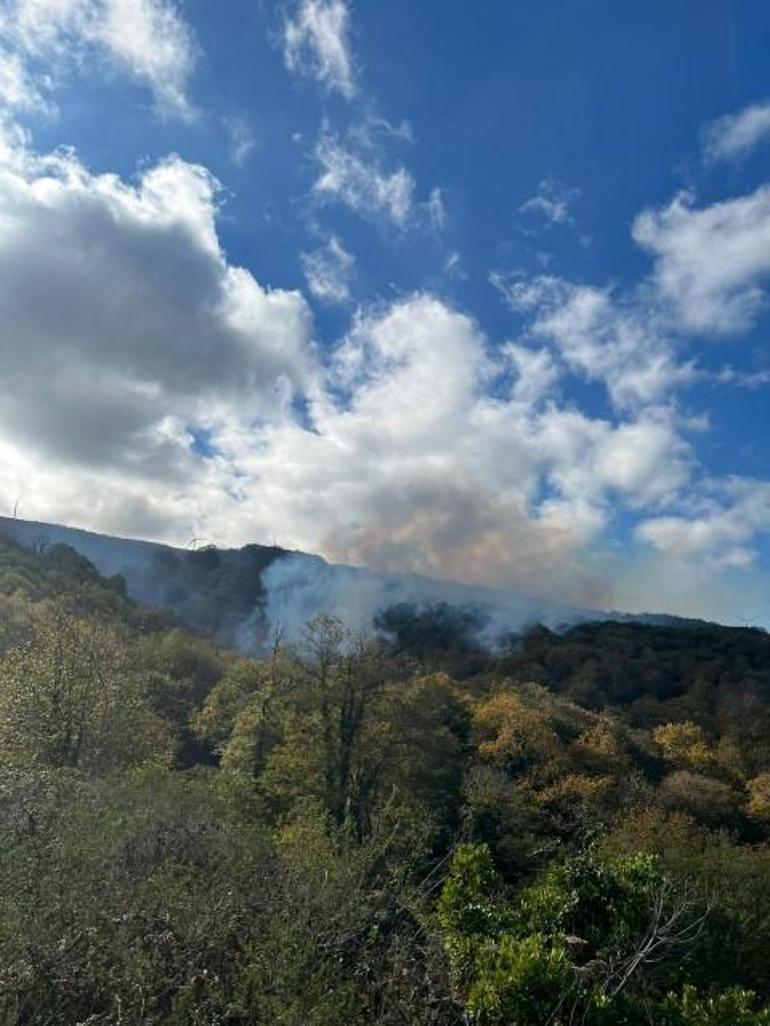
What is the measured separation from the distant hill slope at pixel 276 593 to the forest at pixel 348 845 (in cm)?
5204

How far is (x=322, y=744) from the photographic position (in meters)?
32.1

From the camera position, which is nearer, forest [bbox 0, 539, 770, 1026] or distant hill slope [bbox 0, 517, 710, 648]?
forest [bbox 0, 539, 770, 1026]

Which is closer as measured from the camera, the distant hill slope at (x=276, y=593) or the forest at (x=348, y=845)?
the forest at (x=348, y=845)

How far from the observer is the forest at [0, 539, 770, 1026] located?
27.7 ft

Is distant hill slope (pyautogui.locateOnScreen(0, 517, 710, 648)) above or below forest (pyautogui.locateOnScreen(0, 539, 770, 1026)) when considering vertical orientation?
above

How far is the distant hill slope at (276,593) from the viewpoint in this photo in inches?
4584

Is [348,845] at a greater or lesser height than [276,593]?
lesser

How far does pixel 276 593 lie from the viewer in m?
126

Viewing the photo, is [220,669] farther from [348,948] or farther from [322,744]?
[348,948]

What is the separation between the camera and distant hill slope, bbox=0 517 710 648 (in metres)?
116

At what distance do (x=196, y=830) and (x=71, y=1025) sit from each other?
18.1ft

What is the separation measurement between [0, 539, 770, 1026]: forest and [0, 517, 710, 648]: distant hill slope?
52038 millimetres

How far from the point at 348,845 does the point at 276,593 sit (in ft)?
377

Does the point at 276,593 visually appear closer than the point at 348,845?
No
